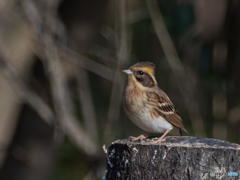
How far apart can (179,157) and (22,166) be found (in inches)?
215

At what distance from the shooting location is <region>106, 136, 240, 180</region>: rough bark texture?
3.66 metres

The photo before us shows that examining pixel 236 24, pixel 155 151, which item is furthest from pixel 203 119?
pixel 155 151

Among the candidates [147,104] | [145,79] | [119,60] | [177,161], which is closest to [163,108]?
[147,104]

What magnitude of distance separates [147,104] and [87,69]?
2501 mm

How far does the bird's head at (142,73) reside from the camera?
5.88 metres

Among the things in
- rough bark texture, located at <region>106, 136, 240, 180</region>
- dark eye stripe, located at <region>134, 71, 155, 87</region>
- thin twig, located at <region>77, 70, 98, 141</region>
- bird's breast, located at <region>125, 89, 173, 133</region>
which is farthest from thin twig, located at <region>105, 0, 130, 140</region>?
rough bark texture, located at <region>106, 136, 240, 180</region>

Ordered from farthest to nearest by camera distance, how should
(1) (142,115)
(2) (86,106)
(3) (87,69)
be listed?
(2) (86,106) → (3) (87,69) → (1) (142,115)

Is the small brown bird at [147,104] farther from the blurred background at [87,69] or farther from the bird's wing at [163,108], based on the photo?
the blurred background at [87,69]

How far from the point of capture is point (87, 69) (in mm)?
8344

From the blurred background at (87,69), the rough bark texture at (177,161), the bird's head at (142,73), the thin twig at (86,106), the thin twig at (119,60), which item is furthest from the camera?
the thin twig at (86,106)

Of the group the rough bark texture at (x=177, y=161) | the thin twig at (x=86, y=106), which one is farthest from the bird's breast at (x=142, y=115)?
the thin twig at (x=86, y=106)

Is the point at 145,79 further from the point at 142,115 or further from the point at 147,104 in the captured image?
the point at 142,115

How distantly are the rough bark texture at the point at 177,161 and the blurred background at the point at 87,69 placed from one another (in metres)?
3.64

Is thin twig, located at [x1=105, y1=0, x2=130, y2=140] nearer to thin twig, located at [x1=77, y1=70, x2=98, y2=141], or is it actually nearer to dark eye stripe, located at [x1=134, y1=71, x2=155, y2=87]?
thin twig, located at [x1=77, y1=70, x2=98, y2=141]
